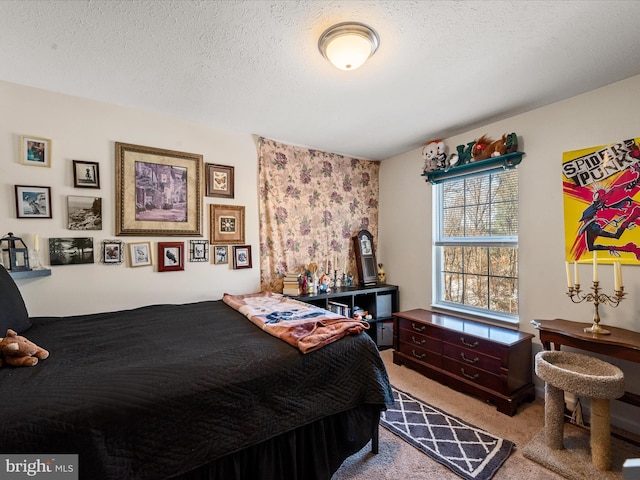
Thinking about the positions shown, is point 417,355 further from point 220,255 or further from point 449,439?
point 220,255

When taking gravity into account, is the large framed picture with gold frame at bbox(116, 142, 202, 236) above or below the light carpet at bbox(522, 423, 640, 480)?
above

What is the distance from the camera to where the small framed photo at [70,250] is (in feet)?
6.98

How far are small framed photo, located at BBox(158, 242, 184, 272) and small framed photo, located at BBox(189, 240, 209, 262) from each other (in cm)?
9

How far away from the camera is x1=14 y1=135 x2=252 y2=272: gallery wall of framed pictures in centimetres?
212

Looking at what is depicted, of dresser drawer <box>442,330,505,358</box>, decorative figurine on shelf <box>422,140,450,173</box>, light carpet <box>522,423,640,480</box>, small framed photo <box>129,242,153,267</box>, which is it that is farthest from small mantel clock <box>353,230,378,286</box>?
small framed photo <box>129,242,153,267</box>

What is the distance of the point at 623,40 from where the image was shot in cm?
159

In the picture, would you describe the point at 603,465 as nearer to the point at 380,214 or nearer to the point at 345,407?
the point at 345,407

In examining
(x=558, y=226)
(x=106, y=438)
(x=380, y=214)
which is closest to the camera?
(x=106, y=438)

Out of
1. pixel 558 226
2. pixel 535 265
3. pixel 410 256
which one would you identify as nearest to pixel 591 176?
pixel 558 226

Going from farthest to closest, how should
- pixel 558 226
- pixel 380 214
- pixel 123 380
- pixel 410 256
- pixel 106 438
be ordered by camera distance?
1. pixel 380 214
2. pixel 410 256
3. pixel 558 226
4. pixel 123 380
5. pixel 106 438

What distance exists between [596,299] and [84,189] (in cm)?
370

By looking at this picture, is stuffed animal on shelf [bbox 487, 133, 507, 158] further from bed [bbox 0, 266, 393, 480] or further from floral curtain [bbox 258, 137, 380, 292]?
bed [bbox 0, 266, 393, 480]

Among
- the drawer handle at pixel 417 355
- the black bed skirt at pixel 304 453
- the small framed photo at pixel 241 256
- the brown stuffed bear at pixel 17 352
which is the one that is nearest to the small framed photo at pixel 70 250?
the brown stuffed bear at pixel 17 352

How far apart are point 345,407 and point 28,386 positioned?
4.47 ft
